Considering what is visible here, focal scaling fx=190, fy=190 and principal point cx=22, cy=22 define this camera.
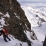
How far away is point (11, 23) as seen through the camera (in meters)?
34.7

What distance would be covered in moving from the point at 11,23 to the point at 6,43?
8.99 metres

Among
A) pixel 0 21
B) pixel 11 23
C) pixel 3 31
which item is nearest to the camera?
pixel 3 31

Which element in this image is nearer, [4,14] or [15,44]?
[15,44]

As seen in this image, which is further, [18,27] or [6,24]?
[18,27]

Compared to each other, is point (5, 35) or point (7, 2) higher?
point (7, 2)

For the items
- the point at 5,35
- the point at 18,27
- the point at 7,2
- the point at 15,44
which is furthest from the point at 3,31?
the point at 7,2

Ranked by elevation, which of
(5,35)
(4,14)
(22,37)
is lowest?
(22,37)

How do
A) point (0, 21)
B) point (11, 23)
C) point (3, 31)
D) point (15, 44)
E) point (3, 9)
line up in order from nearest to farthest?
1. point (3, 31)
2. point (15, 44)
3. point (0, 21)
4. point (11, 23)
5. point (3, 9)

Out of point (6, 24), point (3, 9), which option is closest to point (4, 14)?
point (3, 9)

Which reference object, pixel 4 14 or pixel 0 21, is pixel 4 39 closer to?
pixel 0 21

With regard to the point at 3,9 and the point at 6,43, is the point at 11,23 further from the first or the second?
the point at 6,43

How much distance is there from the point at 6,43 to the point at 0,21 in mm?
6385

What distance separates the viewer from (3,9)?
37.6m

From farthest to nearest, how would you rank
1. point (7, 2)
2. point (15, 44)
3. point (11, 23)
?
1. point (7, 2)
2. point (11, 23)
3. point (15, 44)
